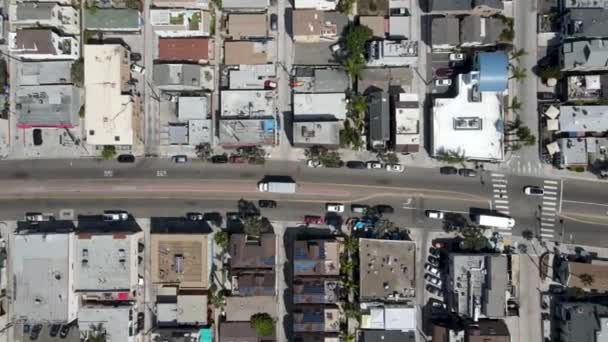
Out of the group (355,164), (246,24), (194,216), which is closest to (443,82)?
(355,164)

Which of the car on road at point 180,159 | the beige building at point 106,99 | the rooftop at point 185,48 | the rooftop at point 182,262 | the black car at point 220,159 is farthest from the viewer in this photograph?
the car on road at point 180,159

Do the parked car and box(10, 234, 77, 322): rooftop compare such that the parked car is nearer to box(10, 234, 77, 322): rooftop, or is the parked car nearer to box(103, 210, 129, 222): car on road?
box(103, 210, 129, 222): car on road

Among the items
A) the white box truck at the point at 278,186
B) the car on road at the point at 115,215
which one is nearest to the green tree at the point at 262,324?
the white box truck at the point at 278,186

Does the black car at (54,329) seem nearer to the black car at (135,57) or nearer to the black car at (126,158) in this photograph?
the black car at (126,158)

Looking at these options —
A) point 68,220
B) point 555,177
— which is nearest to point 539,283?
point 555,177

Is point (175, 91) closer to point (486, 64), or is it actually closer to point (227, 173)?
point (227, 173)

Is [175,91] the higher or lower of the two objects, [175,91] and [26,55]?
the lower

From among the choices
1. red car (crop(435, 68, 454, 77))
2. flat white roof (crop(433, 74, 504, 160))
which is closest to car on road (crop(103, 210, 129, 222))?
flat white roof (crop(433, 74, 504, 160))
